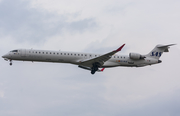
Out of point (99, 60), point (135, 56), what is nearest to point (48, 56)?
point (99, 60)

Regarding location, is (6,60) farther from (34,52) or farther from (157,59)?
(157,59)

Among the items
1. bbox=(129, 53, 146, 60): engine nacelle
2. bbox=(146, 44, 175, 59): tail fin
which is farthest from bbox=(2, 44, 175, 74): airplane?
bbox=(146, 44, 175, 59): tail fin

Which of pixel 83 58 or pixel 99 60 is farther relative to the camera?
pixel 83 58

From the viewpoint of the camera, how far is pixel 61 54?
40.6m

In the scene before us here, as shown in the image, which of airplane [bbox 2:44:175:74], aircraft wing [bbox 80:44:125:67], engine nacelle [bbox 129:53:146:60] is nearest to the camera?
aircraft wing [bbox 80:44:125:67]

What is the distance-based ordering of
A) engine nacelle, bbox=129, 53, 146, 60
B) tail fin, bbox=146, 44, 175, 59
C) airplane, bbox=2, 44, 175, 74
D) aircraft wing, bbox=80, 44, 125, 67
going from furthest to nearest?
tail fin, bbox=146, 44, 175, 59 < engine nacelle, bbox=129, 53, 146, 60 < airplane, bbox=2, 44, 175, 74 < aircraft wing, bbox=80, 44, 125, 67

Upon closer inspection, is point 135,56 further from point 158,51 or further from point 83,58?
point 83,58

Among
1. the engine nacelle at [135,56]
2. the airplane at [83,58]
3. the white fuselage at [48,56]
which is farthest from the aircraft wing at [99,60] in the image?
the engine nacelle at [135,56]

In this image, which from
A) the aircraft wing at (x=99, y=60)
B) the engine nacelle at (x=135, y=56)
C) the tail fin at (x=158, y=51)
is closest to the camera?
the aircraft wing at (x=99, y=60)

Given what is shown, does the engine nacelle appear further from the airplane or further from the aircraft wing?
the aircraft wing

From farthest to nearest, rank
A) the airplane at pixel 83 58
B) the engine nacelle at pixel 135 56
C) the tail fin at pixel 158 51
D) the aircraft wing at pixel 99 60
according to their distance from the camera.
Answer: the tail fin at pixel 158 51, the engine nacelle at pixel 135 56, the airplane at pixel 83 58, the aircraft wing at pixel 99 60

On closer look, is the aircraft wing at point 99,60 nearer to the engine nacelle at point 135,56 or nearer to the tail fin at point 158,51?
the engine nacelle at point 135,56

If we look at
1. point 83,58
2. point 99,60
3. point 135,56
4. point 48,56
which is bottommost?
point 99,60

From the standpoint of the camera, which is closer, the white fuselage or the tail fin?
the white fuselage
